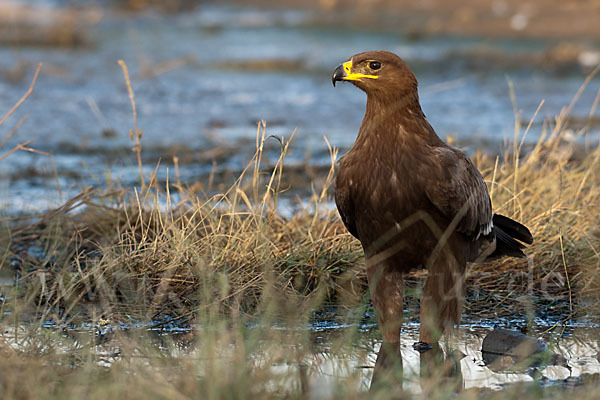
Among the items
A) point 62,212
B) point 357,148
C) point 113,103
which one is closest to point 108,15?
point 113,103

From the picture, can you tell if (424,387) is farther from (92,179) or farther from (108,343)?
(92,179)

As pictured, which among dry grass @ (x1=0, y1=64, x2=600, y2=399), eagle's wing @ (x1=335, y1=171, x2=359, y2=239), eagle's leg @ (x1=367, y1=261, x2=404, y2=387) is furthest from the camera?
eagle's leg @ (x1=367, y1=261, x2=404, y2=387)

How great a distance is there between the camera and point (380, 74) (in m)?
4.25

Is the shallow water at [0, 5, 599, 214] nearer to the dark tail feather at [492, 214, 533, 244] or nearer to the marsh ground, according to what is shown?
the marsh ground

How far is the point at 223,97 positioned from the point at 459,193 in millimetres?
8501

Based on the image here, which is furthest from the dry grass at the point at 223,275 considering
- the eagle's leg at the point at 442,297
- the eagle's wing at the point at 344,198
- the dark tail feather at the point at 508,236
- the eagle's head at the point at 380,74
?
the eagle's head at the point at 380,74

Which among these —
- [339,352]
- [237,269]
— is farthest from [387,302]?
[237,269]

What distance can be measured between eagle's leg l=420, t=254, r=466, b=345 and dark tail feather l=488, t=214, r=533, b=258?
379 millimetres

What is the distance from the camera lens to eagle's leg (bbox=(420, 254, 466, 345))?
14.1 ft

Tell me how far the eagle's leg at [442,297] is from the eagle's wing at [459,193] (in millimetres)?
179

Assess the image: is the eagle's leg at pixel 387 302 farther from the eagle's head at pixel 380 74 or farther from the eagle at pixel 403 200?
the eagle's head at pixel 380 74

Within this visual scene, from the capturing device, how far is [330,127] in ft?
34.0

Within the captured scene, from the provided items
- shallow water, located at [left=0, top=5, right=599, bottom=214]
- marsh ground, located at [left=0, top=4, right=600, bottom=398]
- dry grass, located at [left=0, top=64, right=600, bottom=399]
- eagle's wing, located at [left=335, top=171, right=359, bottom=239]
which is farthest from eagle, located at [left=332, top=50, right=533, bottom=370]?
shallow water, located at [left=0, top=5, right=599, bottom=214]

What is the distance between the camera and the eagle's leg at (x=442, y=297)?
429 cm
